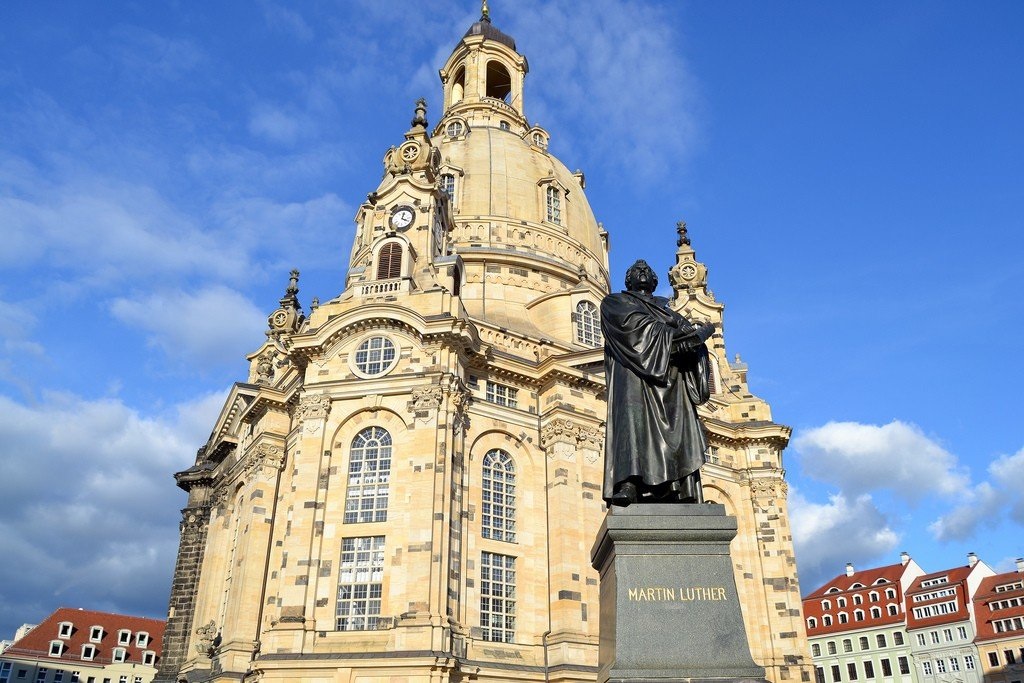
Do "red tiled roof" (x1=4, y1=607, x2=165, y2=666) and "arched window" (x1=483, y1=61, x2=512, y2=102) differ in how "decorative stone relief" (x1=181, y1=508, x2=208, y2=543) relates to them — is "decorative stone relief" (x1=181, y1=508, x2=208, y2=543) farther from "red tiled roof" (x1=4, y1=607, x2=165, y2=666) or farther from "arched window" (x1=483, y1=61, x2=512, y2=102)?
"arched window" (x1=483, y1=61, x2=512, y2=102)

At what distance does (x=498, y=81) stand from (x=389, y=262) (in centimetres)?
3729

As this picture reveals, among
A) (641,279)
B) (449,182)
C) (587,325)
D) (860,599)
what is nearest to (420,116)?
(449,182)

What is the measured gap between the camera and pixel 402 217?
4266 cm

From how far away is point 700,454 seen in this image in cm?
1060

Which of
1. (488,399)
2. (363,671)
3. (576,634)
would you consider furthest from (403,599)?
(488,399)

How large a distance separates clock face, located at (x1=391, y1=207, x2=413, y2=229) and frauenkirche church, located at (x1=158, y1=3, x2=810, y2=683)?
2.9 inches

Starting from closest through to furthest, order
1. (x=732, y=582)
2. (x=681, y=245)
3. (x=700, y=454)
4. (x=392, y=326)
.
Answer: (x=732, y=582) < (x=700, y=454) < (x=392, y=326) < (x=681, y=245)

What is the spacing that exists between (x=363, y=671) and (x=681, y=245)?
39416 millimetres

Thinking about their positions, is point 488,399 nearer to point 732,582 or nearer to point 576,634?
point 576,634

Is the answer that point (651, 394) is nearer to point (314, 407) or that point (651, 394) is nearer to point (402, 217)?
point (314, 407)

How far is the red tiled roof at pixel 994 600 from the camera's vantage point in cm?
6066

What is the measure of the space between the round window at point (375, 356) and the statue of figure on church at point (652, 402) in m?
25.9

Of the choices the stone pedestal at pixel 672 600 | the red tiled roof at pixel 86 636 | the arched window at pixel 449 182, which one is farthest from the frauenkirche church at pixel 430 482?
the red tiled roof at pixel 86 636

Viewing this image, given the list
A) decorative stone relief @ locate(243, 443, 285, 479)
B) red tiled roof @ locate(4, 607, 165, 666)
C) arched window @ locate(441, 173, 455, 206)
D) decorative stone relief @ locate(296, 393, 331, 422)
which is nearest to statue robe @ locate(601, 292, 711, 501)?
decorative stone relief @ locate(296, 393, 331, 422)
